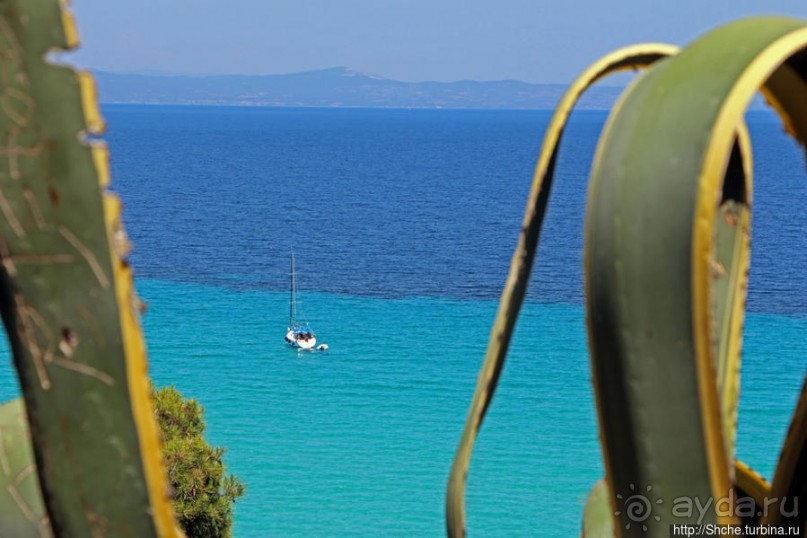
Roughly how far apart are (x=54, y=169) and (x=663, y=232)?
67cm

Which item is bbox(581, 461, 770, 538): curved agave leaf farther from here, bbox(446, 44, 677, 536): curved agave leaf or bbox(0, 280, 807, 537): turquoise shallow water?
bbox(0, 280, 807, 537): turquoise shallow water

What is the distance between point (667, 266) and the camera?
1.36m

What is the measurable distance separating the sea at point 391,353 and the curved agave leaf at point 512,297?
12.7 meters

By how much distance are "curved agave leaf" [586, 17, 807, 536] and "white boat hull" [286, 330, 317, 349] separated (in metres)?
23.6

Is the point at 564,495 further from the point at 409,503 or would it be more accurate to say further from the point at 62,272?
the point at 62,272

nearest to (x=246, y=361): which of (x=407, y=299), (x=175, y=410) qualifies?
(x=407, y=299)

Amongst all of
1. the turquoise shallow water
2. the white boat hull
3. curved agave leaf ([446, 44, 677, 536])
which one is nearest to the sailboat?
the white boat hull

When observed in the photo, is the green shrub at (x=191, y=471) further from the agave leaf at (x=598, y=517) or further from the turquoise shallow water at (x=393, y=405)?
the agave leaf at (x=598, y=517)

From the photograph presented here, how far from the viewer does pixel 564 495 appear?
16.7 meters

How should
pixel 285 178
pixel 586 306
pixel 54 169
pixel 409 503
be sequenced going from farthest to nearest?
pixel 285 178
pixel 409 503
pixel 586 306
pixel 54 169

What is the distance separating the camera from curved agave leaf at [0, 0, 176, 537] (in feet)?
4.28

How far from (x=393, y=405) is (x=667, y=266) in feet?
66.4

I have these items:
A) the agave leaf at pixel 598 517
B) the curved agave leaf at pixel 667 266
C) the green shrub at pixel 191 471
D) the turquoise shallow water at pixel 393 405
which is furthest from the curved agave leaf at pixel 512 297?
the turquoise shallow water at pixel 393 405

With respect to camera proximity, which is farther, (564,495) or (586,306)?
(564,495)
